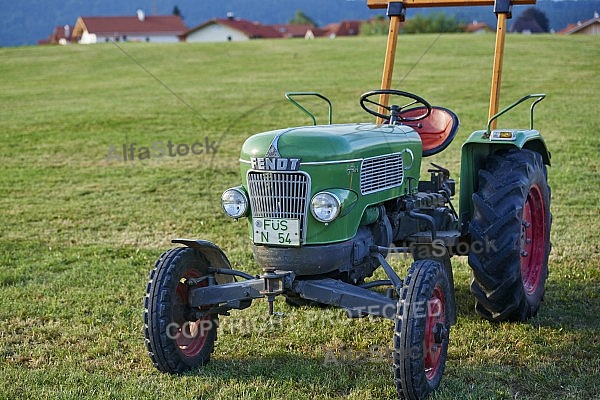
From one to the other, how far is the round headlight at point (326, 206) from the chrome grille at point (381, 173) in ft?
0.97

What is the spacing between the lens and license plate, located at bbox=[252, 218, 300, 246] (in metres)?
4.22

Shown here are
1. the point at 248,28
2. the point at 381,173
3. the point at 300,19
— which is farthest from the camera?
the point at 300,19

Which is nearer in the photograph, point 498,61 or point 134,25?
point 498,61

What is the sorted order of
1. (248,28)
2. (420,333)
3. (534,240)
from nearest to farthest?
(420,333) → (534,240) → (248,28)

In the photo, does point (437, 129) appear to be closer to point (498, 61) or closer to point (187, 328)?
point (498, 61)

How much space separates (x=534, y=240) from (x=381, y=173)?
179cm

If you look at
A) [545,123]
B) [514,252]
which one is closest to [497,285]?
[514,252]

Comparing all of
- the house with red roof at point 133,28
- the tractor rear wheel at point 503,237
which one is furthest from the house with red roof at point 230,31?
the tractor rear wheel at point 503,237

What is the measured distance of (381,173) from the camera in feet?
15.1

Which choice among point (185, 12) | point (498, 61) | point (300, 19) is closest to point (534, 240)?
point (498, 61)

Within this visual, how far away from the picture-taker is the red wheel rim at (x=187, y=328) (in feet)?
14.8

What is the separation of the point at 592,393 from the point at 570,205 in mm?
5065

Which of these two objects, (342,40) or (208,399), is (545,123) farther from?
(342,40)

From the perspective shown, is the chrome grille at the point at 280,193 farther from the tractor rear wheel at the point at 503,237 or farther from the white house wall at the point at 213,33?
the white house wall at the point at 213,33
